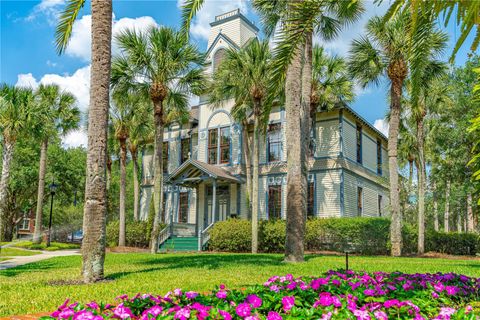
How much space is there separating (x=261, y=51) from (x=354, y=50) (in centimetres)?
411

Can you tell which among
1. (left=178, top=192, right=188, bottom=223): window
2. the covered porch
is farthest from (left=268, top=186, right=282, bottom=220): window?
(left=178, top=192, right=188, bottom=223): window

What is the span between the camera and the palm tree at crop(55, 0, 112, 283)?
7.72m

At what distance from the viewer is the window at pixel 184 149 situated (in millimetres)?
27277

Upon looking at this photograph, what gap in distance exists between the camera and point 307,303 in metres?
3.87

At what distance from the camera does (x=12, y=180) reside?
1288 inches

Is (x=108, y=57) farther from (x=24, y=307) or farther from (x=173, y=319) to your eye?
(x=173, y=319)

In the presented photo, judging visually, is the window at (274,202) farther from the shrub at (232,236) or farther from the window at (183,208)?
the window at (183,208)

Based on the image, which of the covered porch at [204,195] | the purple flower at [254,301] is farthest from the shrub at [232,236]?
the purple flower at [254,301]

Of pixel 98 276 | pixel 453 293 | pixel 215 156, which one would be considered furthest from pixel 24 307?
pixel 215 156

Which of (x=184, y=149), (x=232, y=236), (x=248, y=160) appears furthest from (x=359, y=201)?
(x=184, y=149)

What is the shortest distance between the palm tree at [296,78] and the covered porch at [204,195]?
8512mm

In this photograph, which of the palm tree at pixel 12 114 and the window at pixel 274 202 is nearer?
the palm tree at pixel 12 114

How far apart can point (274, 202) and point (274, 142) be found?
11.1 ft

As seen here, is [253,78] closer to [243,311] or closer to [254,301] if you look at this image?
[254,301]
